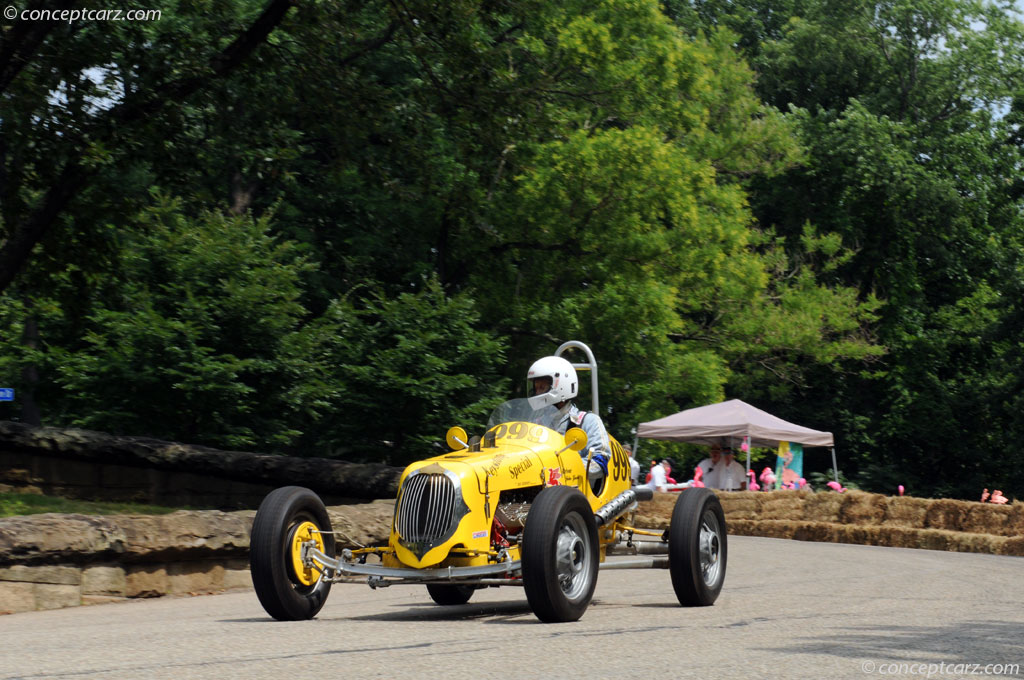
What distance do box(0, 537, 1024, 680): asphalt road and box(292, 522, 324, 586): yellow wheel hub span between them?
31 cm

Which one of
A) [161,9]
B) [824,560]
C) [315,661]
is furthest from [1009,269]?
[315,661]

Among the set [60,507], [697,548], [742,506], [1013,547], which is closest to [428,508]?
[697,548]

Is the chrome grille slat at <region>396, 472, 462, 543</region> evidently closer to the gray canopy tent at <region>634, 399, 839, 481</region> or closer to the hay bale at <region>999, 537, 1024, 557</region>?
the hay bale at <region>999, 537, 1024, 557</region>

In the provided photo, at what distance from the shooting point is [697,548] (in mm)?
9773

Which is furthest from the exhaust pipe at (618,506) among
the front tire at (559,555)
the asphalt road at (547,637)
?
the front tire at (559,555)

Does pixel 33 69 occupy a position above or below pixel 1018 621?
above

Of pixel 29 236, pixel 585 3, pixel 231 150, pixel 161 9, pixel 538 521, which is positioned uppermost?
pixel 585 3

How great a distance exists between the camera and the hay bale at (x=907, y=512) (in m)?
23.2

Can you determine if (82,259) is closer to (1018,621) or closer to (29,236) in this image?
(29,236)

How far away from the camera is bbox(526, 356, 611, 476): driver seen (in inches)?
412

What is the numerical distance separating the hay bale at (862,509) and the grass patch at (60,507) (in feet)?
43.4

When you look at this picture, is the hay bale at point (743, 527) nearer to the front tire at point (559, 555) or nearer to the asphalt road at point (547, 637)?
the asphalt road at point (547, 637)

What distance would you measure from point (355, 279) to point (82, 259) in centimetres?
1034

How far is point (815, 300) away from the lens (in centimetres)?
4019
